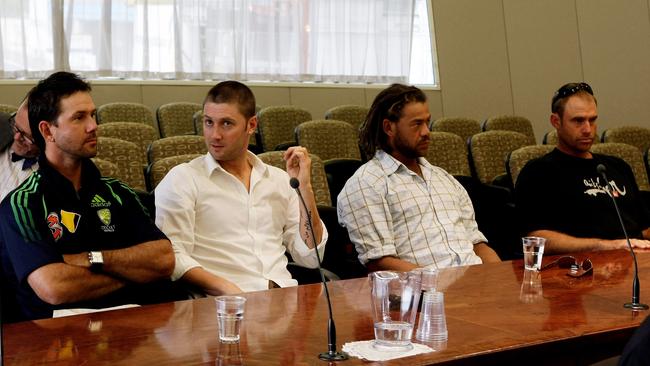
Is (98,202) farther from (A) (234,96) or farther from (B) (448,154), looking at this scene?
(B) (448,154)

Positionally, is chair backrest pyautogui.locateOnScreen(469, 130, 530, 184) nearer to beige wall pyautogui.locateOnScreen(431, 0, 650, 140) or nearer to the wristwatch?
beige wall pyautogui.locateOnScreen(431, 0, 650, 140)

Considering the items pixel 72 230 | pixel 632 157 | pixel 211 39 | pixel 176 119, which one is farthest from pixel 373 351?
pixel 211 39

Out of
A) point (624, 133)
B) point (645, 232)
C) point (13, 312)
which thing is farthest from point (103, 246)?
point (624, 133)

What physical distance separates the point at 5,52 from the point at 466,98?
4036 mm

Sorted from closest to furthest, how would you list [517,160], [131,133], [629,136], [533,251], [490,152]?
[533,251], [517,160], [131,133], [490,152], [629,136]

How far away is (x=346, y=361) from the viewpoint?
4.61ft

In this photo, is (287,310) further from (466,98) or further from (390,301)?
(466,98)

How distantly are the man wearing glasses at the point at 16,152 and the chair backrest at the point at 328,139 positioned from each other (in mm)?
Result: 1956

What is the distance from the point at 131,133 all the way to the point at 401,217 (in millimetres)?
1893

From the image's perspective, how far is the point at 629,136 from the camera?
578 centimetres

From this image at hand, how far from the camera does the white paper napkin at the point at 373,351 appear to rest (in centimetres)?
143

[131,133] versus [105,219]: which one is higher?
[131,133]

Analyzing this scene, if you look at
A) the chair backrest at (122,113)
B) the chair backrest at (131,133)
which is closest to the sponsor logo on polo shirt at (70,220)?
the chair backrest at (131,133)

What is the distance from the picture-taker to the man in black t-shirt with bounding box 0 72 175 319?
A: 2133 mm
